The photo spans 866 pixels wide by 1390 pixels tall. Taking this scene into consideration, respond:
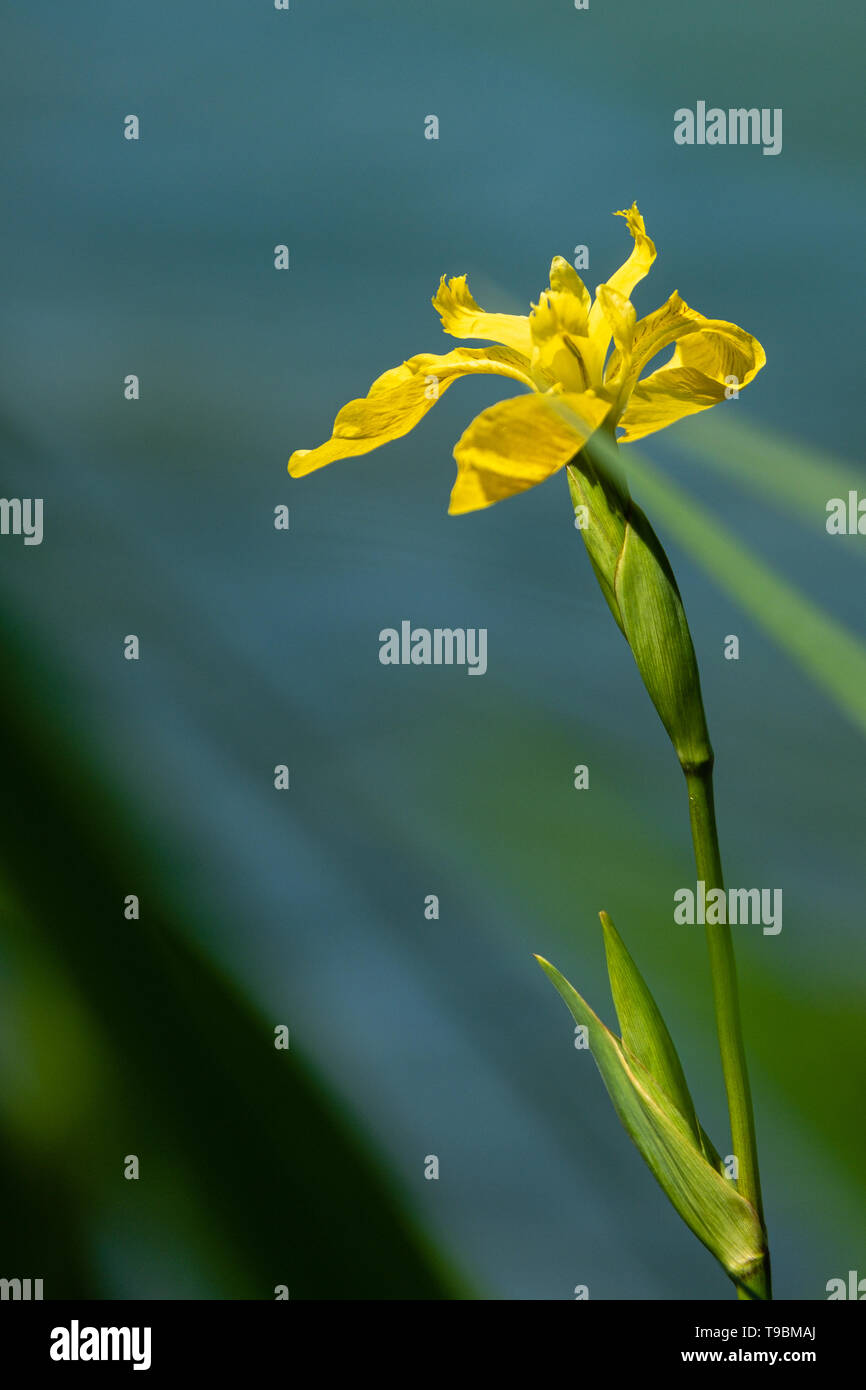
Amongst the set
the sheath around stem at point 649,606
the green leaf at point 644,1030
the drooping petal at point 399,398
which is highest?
the drooping petal at point 399,398

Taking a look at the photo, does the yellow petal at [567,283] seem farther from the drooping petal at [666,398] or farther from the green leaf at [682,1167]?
the green leaf at [682,1167]

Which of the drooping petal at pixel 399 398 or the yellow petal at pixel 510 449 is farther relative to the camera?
the drooping petal at pixel 399 398

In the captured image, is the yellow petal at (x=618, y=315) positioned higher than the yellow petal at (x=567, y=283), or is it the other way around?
the yellow petal at (x=567, y=283)

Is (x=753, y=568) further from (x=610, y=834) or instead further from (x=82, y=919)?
(x=82, y=919)

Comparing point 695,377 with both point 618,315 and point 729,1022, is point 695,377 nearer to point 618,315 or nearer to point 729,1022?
point 618,315

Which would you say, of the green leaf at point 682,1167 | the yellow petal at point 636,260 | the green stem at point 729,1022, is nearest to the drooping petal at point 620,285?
the yellow petal at point 636,260

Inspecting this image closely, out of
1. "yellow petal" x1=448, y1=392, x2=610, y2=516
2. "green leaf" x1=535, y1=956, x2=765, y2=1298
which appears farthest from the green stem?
"yellow petal" x1=448, y1=392, x2=610, y2=516
